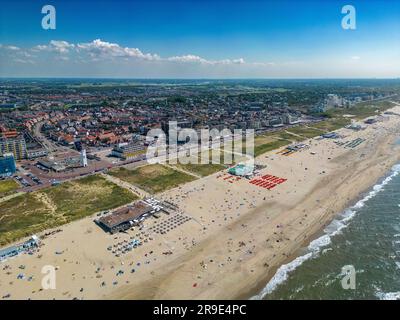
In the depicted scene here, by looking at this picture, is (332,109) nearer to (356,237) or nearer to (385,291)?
(356,237)

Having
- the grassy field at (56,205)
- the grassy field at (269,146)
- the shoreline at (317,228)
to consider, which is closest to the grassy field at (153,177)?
the grassy field at (56,205)

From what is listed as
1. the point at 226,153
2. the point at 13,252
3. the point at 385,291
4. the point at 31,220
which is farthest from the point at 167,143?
the point at 385,291

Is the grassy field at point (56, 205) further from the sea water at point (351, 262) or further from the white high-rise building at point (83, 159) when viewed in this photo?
the sea water at point (351, 262)

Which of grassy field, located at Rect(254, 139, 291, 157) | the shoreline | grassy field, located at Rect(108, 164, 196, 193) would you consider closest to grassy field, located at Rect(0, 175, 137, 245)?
grassy field, located at Rect(108, 164, 196, 193)

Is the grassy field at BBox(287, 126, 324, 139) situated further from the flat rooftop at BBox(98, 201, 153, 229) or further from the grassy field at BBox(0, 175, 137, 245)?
the flat rooftop at BBox(98, 201, 153, 229)

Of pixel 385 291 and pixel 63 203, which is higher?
pixel 63 203

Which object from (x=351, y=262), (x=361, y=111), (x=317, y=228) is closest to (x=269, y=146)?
(x=317, y=228)
